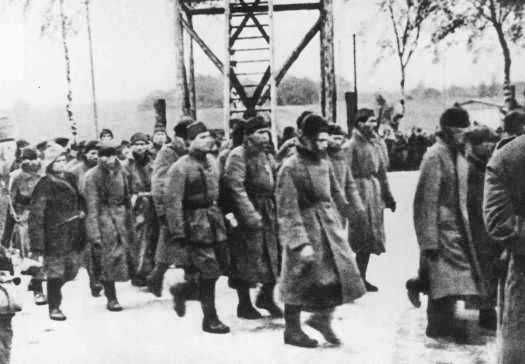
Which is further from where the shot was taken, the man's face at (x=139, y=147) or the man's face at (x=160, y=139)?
the man's face at (x=160, y=139)

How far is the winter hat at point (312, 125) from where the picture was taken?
7352 mm

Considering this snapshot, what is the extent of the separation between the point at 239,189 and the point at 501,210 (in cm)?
413

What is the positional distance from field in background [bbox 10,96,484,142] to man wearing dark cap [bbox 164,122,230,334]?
1884 inches

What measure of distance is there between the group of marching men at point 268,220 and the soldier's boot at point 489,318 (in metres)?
0.02

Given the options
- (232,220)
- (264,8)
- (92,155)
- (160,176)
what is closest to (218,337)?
(232,220)

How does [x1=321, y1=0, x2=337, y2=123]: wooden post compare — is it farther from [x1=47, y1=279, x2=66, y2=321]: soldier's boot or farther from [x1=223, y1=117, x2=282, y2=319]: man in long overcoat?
[x1=47, y1=279, x2=66, y2=321]: soldier's boot

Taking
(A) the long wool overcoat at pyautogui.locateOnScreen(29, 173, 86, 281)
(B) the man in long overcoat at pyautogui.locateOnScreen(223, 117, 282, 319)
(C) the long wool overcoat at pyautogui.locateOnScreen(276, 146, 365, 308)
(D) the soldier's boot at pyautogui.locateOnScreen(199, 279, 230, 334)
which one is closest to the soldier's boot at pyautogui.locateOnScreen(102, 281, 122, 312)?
(A) the long wool overcoat at pyautogui.locateOnScreen(29, 173, 86, 281)

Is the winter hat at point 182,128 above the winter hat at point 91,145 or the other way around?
above

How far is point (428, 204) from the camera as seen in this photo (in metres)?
7.15

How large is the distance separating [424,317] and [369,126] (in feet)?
9.04

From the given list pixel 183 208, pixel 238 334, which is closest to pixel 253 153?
pixel 183 208

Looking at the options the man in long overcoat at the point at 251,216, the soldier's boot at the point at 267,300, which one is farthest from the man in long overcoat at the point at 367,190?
the man in long overcoat at the point at 251,216

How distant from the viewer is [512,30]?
2361cm

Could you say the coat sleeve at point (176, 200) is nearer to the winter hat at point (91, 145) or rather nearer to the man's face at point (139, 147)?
the winter hat at point (91, 145)
